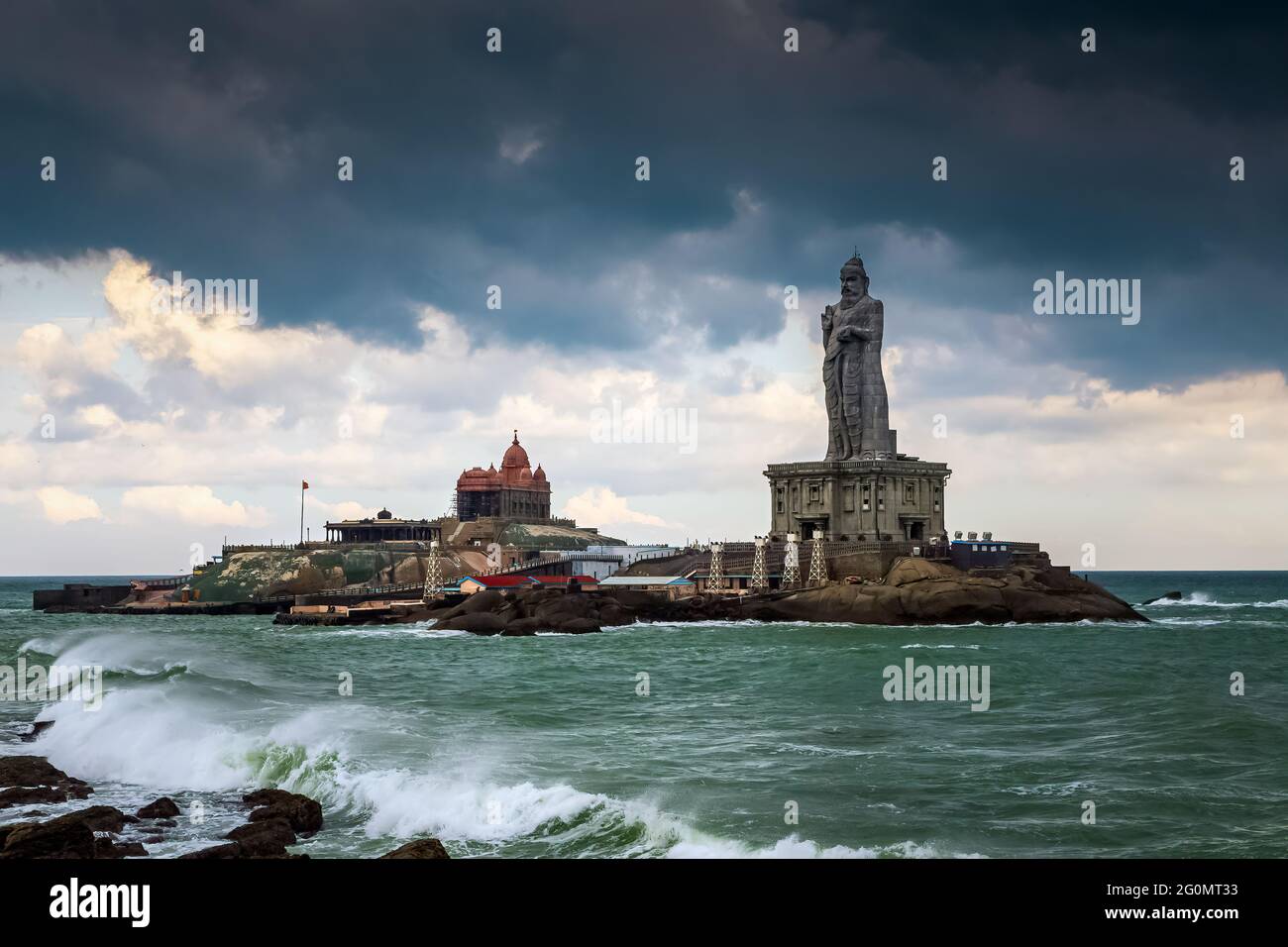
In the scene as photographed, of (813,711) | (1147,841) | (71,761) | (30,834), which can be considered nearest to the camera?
(30,834)

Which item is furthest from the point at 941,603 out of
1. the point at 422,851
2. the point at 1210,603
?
the point at 422,851

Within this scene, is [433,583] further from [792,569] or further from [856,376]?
[856,376]

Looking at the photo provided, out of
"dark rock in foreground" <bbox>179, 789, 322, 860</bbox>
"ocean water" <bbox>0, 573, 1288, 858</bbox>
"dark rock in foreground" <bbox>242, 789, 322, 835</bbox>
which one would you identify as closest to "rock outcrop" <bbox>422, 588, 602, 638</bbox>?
"ocean water" <bbox>0, 573, 1288, 858</bbox>

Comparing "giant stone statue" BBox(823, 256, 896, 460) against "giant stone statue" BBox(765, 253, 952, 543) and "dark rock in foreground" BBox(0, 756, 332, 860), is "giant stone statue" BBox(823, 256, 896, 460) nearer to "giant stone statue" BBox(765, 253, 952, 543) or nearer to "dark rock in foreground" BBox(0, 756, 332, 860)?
"giant stone statue" BBox(765, 253, 952, 543)

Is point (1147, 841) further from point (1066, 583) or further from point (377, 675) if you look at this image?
point (1066, 583)

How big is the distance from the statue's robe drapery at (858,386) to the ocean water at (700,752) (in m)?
56.7

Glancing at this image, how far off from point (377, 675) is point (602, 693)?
1358 cm

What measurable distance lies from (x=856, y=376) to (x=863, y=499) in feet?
44.4

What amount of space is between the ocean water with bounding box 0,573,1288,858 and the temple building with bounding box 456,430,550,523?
118m

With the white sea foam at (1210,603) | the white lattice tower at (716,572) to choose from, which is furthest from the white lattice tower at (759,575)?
the white sea foam at (1210,603)

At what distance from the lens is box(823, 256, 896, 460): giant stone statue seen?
119875 millimetres

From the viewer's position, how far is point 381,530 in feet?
549
